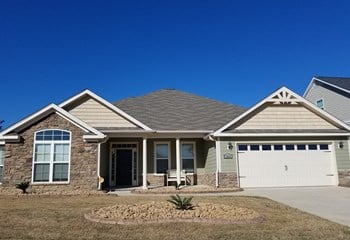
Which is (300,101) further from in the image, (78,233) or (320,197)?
(78,233)

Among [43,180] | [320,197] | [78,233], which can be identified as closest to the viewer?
[78,233]

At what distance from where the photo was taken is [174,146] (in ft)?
62.4

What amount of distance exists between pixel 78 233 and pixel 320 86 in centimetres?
2558

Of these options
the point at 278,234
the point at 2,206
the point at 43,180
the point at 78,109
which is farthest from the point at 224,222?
the point at 78,109

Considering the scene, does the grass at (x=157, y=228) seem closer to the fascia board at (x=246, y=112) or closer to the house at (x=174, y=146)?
the house at (x=174, y=146)

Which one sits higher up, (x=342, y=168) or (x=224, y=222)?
(x=342, y=168)

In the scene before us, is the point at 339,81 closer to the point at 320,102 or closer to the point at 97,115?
the point at 320,102

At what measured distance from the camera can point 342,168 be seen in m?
17.4

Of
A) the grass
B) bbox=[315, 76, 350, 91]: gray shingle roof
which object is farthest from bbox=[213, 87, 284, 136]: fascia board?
bbox=[315, 76, 350, 91]: gray shingle roof

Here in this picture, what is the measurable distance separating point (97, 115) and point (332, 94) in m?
18.1

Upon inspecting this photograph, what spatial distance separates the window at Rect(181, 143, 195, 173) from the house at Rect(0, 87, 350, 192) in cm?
6

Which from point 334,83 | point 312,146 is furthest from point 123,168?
point 334,83

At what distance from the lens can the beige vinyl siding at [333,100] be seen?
24.2 m

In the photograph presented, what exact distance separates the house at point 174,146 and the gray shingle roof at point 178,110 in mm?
114
